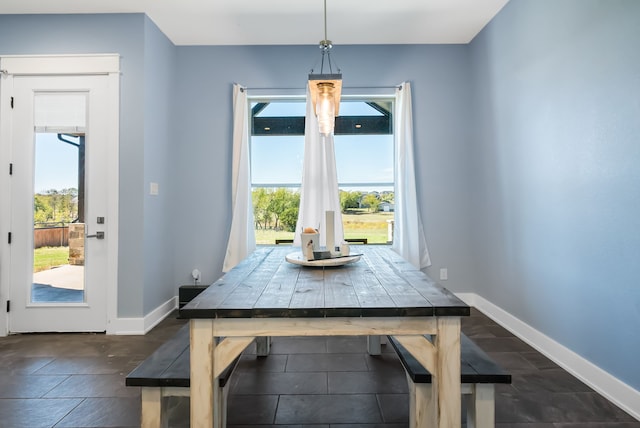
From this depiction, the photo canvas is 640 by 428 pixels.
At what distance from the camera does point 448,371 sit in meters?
1.26

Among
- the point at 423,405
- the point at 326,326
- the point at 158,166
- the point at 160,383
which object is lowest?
the point at 423,405

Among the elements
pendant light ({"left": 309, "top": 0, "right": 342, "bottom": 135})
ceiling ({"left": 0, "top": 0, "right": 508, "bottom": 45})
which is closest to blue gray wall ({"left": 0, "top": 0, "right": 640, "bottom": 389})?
ceiling ({"left": 0, "top": 0, "right": 508, "bottom": 45})

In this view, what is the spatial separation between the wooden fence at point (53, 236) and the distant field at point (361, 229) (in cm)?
178

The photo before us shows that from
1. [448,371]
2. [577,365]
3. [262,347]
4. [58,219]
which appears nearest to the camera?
[448,371]

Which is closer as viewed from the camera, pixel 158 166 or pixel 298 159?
pixel 158 166

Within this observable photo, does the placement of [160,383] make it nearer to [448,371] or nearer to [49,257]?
[448,371]

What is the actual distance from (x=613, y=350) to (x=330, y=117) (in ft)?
6.76

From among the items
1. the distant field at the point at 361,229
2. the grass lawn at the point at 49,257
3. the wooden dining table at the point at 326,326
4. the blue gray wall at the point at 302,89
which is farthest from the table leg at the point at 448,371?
the grass lawn at the point at 49,257

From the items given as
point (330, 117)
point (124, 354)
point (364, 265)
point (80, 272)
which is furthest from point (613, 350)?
point (80, 272)

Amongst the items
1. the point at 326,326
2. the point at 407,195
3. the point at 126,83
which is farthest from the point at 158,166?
the point at 326,326

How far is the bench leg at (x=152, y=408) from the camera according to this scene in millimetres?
1373

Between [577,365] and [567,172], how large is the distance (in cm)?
124

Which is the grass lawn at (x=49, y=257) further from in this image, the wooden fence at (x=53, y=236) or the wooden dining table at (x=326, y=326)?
the wooden dining table at (x=326, y=326)

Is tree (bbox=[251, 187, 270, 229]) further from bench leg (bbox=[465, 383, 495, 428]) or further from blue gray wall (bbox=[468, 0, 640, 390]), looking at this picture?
bench leg (bbox=[465, 383, 495, 428])
